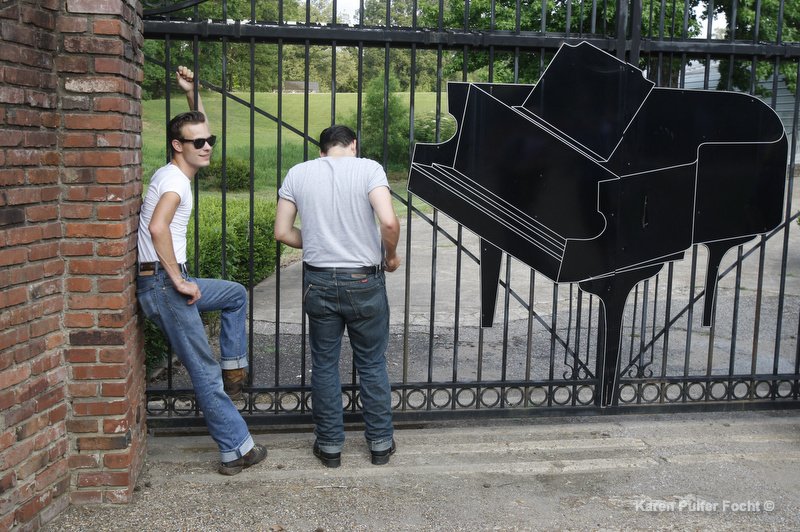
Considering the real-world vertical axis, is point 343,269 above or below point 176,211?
below

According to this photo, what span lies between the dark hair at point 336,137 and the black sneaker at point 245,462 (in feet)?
5.56

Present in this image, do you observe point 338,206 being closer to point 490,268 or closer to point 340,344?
point 340,344

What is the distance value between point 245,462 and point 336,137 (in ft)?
6.02

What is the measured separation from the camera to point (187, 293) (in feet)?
12.9

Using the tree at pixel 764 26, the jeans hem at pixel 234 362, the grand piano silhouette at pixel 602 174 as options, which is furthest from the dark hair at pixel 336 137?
the tree at pixel 764 26

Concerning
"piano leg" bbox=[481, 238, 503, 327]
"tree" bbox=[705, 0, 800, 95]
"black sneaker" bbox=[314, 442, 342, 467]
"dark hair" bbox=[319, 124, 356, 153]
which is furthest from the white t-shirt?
"tree" bbox=[705, 0, 800, 95]

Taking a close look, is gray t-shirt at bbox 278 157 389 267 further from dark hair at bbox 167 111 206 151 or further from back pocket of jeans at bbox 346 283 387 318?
dark hair at bbox 167 111 206 151

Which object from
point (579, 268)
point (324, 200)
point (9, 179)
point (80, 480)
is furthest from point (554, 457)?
point (9, 179)

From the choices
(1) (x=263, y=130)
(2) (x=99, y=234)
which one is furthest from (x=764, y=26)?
(1) (x=263, y=130)

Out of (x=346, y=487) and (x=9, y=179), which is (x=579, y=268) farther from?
(x=9, y=179)

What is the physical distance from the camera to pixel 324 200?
4.15 m

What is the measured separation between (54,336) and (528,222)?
2.74 m

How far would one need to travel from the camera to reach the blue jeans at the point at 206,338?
397cm

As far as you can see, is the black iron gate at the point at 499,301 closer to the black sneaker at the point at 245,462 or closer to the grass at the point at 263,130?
the black sneaker at the point at 245,462
